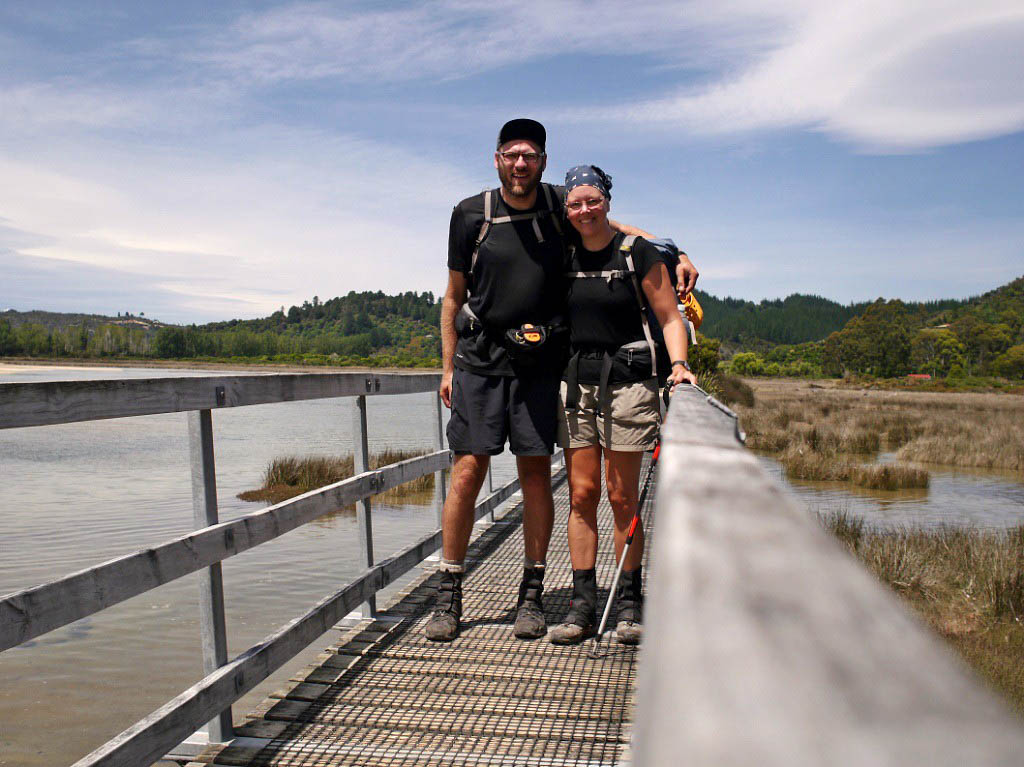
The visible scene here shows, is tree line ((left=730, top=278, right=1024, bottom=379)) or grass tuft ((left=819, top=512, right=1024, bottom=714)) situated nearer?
grass tuft ((left=819, top=512, right=1024, bottom=714))

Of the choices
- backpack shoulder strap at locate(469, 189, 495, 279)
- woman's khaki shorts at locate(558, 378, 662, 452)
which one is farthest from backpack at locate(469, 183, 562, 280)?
woman's khaki shorts at locate(558, 378, 662, 452)

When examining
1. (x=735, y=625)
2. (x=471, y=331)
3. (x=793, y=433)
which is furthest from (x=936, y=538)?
(x=793, y=433)

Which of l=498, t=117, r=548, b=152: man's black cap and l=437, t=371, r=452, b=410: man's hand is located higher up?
l=498, t=117, r=548, b=152: man's black cap

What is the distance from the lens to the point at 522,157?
3.33 meters

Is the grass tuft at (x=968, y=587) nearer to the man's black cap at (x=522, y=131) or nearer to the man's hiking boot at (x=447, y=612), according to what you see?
the man's hiking boot at (x=447, y=612)

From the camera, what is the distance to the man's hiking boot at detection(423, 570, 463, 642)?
3.57 meters

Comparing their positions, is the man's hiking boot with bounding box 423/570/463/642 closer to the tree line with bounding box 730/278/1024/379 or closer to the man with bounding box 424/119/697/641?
the man with bounding box 424/119/697/641

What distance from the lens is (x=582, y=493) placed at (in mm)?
3561

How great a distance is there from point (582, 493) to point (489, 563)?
5.45 ft

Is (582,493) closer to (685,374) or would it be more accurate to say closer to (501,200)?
(685,374)

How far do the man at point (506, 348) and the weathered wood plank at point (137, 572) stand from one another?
62cm

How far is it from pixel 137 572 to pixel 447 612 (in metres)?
1.70

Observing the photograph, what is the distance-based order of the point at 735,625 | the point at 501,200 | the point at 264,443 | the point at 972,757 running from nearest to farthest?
the point at 972,757 → the point at 735,625 → the point at 501,200 → the point at 264,443

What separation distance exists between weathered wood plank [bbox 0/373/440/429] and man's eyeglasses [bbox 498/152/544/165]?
1.10 metres
